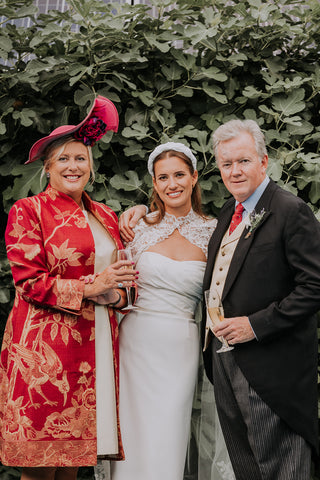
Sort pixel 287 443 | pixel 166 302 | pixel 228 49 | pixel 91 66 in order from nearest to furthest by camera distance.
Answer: pixel 287 443
pixel 166 302
pixel 91 66
pixel 228 49

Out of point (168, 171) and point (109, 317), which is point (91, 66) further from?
point (109, 317)

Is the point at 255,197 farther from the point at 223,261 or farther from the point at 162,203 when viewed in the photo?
the point at 162,203

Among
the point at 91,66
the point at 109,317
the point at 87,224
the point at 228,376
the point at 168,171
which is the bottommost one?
the point at 228,376

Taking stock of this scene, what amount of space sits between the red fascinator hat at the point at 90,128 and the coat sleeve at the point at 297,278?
914 millimetres

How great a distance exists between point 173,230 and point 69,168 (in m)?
0.60

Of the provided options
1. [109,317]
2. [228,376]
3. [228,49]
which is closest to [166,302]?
[109,317]

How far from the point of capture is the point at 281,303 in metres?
2.07

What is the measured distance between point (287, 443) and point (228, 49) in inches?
85.3

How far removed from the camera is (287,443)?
2.10m

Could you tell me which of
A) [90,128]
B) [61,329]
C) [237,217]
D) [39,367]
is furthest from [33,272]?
[237,217]

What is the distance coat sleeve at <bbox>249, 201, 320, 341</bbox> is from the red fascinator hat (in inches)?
36.0

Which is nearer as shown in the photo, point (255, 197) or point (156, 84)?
point (255, 197)

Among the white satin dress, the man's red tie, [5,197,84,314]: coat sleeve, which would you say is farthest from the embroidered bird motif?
the man's red tie

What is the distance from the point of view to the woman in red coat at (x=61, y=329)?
2186 mm
